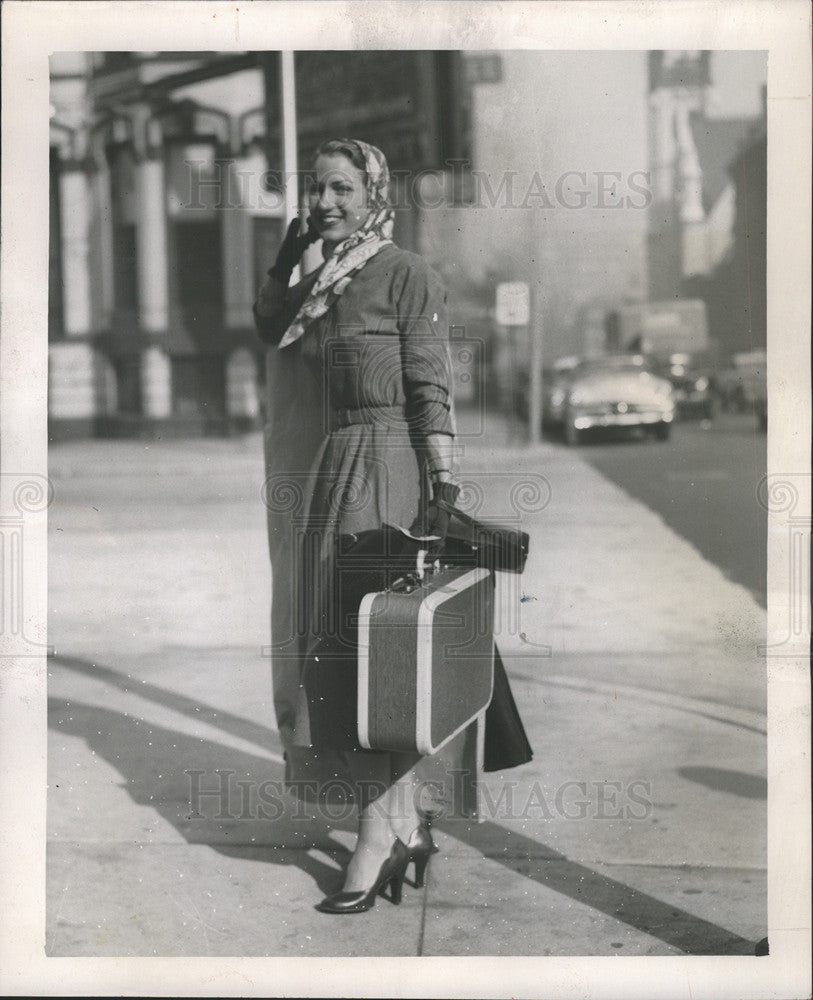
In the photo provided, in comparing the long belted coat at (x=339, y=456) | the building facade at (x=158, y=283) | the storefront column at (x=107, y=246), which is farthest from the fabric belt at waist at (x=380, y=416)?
the storefront column at (x=107, y=246)

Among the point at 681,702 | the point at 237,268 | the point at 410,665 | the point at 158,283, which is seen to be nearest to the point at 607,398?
the point at 158,283

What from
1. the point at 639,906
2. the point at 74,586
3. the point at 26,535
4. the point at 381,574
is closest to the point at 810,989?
the point at 639,906

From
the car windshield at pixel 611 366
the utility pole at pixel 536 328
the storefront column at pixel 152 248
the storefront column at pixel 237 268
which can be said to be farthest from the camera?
the storefront column at pixel 152 248

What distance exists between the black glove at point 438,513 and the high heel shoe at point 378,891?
2.72 feet

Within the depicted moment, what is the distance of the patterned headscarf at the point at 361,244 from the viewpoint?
333 cm

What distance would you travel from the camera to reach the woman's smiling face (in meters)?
3.30

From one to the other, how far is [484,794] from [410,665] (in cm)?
144

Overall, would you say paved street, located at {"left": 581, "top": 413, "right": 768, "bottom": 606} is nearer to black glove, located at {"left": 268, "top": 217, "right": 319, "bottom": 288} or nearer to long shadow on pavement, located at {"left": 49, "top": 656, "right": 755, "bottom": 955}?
long shadow on pavement, located at {"left": 49, "top": 656, "right": 755, "bottom": 955}

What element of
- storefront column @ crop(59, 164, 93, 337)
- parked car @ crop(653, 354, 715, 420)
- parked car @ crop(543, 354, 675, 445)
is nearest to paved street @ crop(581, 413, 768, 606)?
parked car @ crop(653, 354, 715, 420)

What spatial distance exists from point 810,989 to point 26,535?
6.69 feet

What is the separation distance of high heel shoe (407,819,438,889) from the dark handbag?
796 mm

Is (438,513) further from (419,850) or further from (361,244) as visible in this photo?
(419,850)

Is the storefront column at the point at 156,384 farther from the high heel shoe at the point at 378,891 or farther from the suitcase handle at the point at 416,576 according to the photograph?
the suitcase handle at the point at 416,576

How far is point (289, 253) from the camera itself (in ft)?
11.4
